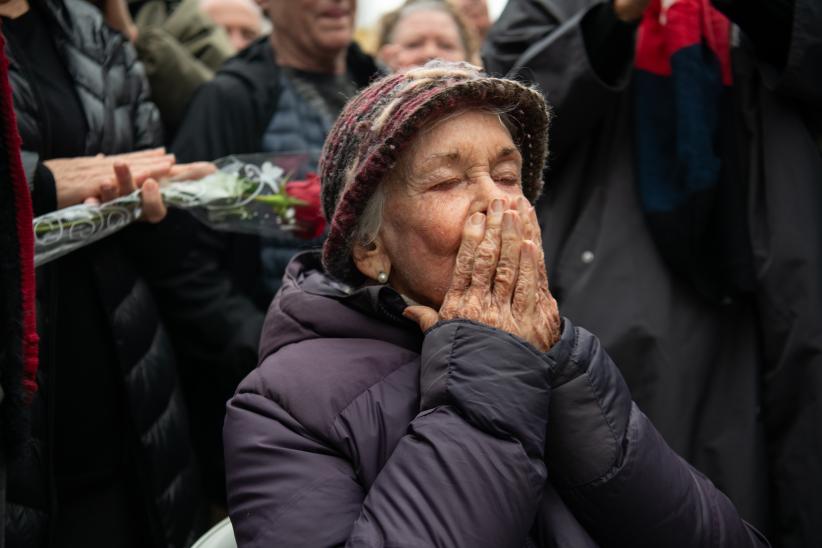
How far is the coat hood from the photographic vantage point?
6.17 feet

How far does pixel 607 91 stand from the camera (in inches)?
106

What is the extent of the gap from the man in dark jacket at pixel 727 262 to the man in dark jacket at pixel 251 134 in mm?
1109

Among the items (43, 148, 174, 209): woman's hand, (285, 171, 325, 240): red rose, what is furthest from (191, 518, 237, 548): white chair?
(285, 171, 325, 240): red rose

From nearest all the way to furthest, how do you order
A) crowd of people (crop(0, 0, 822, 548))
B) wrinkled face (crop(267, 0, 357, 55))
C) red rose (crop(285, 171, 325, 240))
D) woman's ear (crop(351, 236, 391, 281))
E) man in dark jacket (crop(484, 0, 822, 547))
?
crowd of people (crop(0, 0, 822, 548))
woman's ear (crop(351, 236, 391, 281))
man in dark jacket (crop(484, 0, 822, 547))
red rose (crop(285, 171, 325, 240))
wrinkled face (crop(267, 0, 357, 55))

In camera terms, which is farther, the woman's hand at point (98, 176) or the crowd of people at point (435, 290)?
the woman's hand at point (98, 176)

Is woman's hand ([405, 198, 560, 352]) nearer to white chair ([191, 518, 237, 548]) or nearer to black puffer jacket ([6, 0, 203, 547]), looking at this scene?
white chair ([191, 518, 237, 548])

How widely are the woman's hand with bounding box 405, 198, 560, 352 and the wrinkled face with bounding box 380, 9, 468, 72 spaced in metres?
2.35

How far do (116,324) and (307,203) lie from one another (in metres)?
0.85

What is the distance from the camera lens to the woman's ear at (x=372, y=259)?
1995 mm

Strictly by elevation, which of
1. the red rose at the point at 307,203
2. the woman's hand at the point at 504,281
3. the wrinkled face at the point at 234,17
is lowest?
the red rose at the point at 307,203

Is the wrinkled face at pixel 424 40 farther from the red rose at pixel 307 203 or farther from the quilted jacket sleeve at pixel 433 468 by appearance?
the quilted jacket sleeve at pixel 433 468

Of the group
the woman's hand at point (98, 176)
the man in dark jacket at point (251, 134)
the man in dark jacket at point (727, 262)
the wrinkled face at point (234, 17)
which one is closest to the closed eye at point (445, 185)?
the man in dark jacket at point (727, 262)

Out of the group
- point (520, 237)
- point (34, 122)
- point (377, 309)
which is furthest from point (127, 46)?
point (520, 237)

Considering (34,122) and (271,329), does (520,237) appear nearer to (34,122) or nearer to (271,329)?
(271,329)
